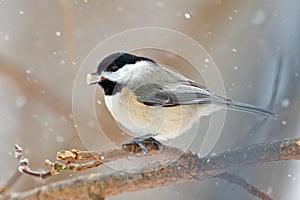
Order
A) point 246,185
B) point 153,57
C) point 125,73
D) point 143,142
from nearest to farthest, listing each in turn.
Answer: point 246,185
point 143,142
point 125,73
point 153,57

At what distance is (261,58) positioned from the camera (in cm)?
183

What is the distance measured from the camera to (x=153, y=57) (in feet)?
6.95

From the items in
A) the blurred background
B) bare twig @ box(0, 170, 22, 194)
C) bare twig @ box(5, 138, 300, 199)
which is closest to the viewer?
bare twig @ box(5, 138, 300, 199)

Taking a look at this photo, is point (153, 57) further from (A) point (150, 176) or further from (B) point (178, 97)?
(A) point (150, 176)

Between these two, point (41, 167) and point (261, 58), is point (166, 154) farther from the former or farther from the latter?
point (41, 167)

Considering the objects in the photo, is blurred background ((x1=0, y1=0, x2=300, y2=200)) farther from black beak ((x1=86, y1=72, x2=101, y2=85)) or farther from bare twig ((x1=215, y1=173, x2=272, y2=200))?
black beak ((x1=86, y1=72, x2=101, y2=85))

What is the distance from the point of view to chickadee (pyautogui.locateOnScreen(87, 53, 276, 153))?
1.28 metres

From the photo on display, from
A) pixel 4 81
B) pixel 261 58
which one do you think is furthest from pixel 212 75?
pixel 4 81

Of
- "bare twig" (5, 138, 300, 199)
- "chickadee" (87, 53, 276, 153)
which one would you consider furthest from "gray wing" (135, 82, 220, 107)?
"bare twig" (5, 138, 300, 199)

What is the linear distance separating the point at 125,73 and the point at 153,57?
799 mm

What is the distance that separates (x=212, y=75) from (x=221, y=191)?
0.49 m

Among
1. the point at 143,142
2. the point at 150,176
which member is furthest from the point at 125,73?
the point at 150,176

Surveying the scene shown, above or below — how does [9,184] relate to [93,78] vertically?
below

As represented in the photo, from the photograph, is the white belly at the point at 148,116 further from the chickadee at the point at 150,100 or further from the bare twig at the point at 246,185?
the bare twig at the point at 246,185
